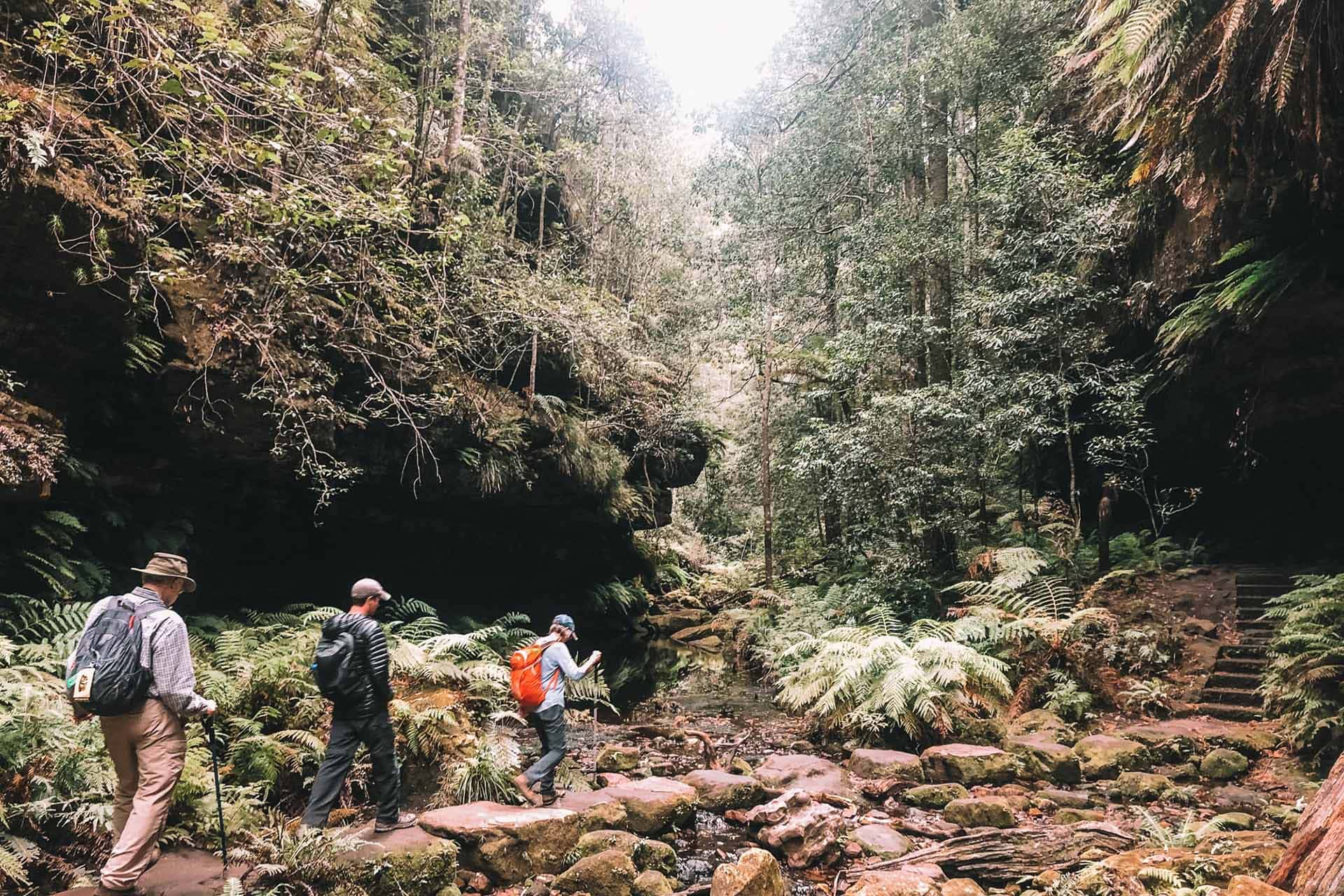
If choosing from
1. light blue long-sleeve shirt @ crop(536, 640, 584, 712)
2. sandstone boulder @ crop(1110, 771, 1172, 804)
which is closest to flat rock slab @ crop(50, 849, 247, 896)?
light blue long-sleeve shirt @ crop(536, 640, 584, 712)

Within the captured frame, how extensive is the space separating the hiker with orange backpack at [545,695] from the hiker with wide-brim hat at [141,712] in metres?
2.24

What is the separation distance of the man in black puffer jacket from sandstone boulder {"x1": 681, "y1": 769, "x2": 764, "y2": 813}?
263 centimetres

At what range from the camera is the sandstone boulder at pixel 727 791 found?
6.03 metres

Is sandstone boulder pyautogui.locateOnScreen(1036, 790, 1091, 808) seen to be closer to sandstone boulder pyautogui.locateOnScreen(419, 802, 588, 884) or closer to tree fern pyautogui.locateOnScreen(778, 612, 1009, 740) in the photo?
tree fern pyautogui.locateOnScreen(778, 612, 1009, 740)

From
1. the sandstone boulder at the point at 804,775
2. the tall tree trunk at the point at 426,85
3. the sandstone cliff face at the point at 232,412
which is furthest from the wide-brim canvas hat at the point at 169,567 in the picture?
the tall tree trunk at the point at 426,85

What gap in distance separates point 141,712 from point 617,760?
4862mm

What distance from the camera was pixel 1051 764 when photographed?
6.57 meters

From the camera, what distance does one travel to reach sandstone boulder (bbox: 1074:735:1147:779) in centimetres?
661

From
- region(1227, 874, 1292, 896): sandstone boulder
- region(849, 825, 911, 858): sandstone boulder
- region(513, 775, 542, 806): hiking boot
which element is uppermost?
region(1227, 874, 1292, 896): sandstone boulder

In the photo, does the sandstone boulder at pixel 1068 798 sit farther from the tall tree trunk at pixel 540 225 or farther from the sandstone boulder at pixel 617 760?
the tall tree trunk at pixel 540 225

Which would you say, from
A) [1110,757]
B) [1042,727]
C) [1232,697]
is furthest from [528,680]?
[1232,697]

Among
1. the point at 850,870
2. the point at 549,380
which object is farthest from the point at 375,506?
the point at 850,870

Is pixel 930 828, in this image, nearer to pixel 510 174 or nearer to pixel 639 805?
pixel 639 805

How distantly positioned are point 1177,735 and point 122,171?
39.2ft
